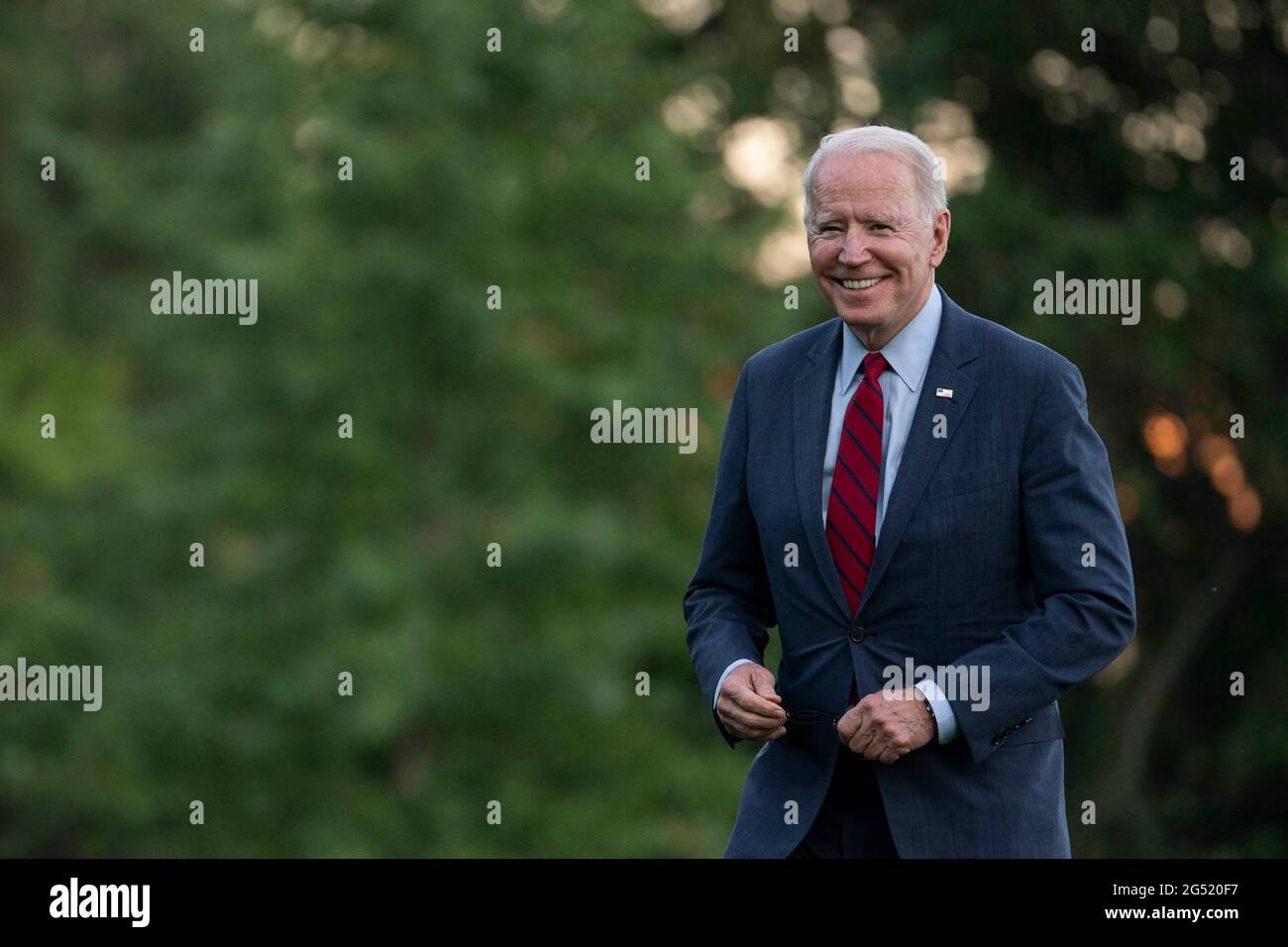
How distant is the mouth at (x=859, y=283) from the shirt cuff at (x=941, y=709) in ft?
2.25

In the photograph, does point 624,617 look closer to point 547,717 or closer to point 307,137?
point 547,717

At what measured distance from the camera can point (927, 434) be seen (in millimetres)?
3178

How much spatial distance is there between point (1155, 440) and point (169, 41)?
13358 millimetres

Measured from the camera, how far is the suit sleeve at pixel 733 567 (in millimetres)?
3410

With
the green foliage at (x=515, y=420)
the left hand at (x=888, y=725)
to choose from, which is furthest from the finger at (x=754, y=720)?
the green foliage at (x=515, y=420)

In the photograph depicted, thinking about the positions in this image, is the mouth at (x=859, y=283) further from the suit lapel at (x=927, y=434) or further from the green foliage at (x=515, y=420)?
the green foliage at (x=515, y=420)

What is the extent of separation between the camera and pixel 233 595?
16938mm

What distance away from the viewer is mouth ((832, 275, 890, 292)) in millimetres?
3221

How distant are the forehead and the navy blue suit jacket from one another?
253 millimetres

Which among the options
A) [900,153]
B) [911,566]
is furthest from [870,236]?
[911,566]

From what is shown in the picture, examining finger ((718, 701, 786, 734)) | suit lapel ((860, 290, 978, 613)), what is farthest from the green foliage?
finger ((718, 701, 786, 734))

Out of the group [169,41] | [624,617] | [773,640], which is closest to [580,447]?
[624,617]

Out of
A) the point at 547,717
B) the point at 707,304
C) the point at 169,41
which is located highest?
the point at 169,41

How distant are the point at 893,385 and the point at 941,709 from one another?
60 cm
